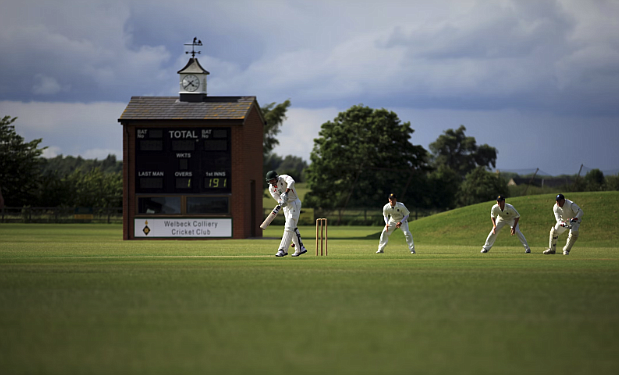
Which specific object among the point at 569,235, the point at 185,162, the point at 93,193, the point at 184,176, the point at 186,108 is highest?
the point at 186,108

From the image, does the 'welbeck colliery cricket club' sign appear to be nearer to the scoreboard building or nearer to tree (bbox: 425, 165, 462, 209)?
the scoreboard building

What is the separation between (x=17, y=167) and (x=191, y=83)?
36.0m

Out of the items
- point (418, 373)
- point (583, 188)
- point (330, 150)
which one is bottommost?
point (418, 373)

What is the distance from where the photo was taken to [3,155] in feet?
222

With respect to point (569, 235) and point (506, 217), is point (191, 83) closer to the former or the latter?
point (506, 217)

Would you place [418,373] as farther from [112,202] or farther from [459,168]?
[459,168]

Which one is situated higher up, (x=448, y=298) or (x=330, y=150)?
(x=330, y=150)

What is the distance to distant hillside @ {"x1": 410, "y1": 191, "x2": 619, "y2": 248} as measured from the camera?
1159 inches

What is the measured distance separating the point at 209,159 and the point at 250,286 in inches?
948

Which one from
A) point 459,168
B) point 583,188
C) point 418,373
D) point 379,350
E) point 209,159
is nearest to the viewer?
point 418,373

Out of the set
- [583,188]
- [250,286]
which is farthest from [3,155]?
[250,286]

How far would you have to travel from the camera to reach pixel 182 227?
34.7 metres

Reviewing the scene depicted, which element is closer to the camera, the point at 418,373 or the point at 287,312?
the point at 418,373

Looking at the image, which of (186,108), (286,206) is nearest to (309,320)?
(286,206)
